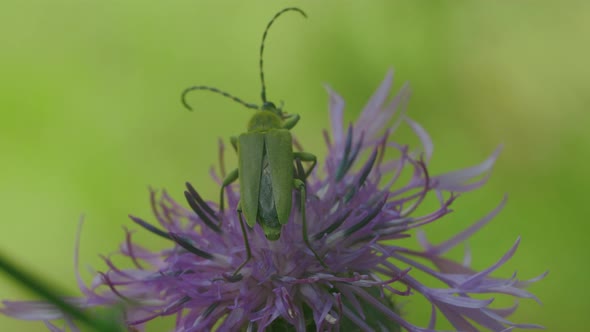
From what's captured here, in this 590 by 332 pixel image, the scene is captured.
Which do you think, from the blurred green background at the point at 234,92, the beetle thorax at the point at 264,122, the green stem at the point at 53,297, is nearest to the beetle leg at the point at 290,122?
the beetle thorax at the point at 264,122

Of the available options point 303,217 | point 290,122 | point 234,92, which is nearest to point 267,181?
point 303,217

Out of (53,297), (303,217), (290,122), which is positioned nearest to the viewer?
(53,297)

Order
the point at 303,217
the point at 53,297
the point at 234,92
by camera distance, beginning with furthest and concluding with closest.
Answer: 1. the point at 234,92
2. the point at 303,217
3. the point at 53,297

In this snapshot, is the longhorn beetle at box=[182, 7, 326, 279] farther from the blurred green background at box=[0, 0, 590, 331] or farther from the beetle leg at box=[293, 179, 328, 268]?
the blurred green background at box=[0, 0, 590, 331]

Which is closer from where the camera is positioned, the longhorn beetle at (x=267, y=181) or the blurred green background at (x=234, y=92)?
the longhorn beetle at (x=267, y=181)

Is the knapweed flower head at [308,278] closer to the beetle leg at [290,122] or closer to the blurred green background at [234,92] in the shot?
the beetle leg at [290,122]

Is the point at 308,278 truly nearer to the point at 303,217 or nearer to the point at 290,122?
the point at 303,217
